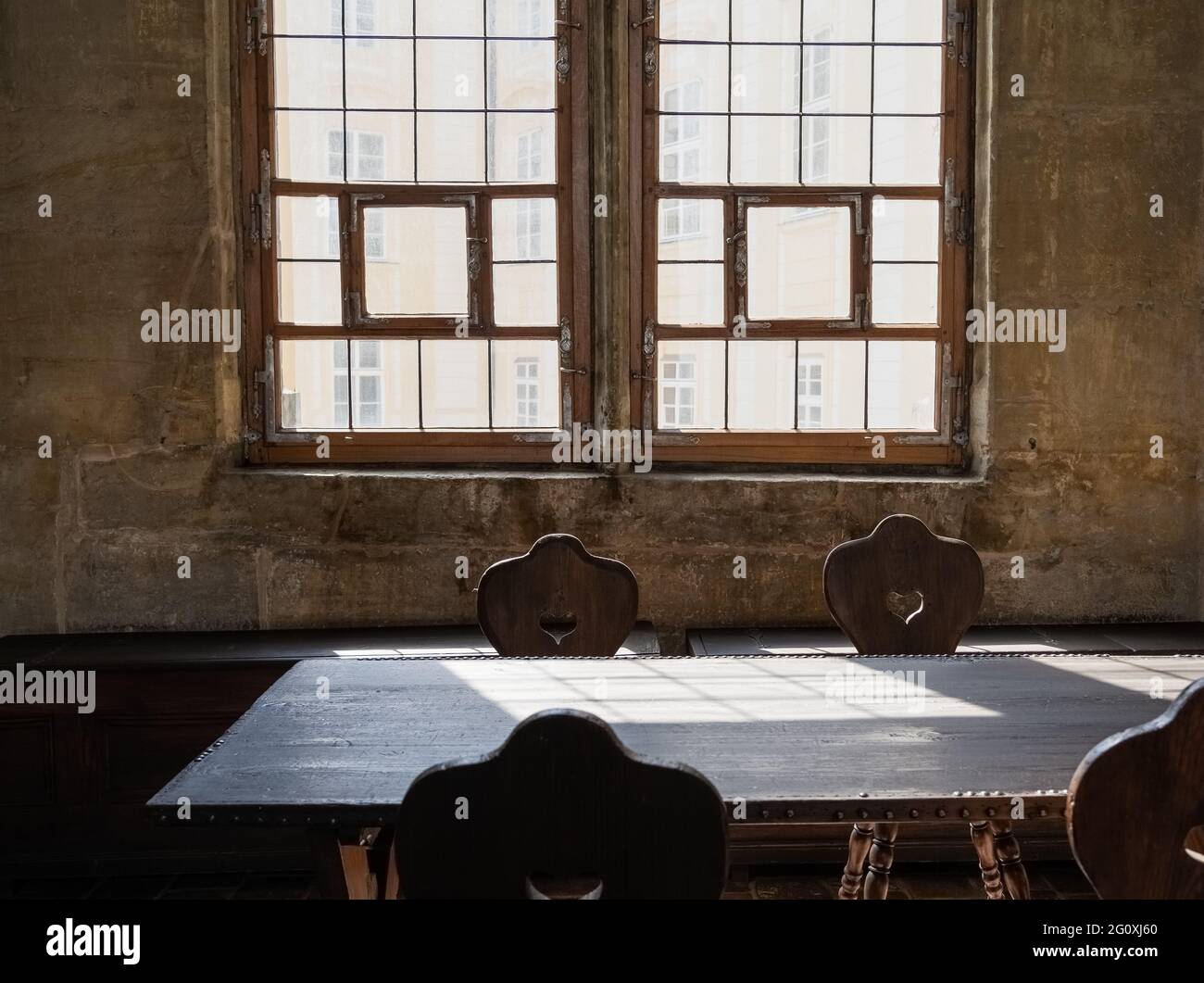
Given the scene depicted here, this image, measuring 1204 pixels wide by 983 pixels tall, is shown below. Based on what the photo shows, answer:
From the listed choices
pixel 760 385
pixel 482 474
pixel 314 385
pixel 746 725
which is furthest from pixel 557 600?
pixel 314 385

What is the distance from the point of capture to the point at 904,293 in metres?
4.21

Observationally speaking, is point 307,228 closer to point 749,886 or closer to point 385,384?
point 385,384

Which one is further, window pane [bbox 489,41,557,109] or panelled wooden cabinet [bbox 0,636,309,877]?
window pane [bbox 489,41,557,109]

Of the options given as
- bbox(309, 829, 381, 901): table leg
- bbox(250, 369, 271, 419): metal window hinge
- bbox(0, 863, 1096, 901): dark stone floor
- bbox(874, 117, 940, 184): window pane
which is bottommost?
bbox(0, 863, 1096, 901): dark stone floor

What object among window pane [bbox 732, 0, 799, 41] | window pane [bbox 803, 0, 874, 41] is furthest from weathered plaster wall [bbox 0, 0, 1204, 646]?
window pane [bbox 732, 0, 799, 41]

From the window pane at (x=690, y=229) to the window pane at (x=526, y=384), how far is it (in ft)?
1.91

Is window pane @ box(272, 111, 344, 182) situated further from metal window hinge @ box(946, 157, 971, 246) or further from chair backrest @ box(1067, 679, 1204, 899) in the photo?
chair backrest @ box(1067, 679, 1204, 899)

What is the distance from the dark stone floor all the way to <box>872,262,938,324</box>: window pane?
1.98 metres

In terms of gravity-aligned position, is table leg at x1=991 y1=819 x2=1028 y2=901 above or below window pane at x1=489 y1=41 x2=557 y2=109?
below

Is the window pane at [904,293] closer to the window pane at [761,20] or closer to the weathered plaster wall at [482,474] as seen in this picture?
the weathered plaster wall at [482,474]

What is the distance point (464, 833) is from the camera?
1.41 m

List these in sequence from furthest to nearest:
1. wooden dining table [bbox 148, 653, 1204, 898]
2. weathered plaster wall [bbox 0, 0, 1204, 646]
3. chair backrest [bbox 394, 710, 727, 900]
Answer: weathered plaster wall [bbox 0, 0, 1204, 646], wooden dining table [bbox 148, 653, 1204, 898], chair backrest [bbox 394, 710, 727, 900]

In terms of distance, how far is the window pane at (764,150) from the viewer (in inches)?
164

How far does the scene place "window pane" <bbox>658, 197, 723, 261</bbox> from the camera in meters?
4.18
